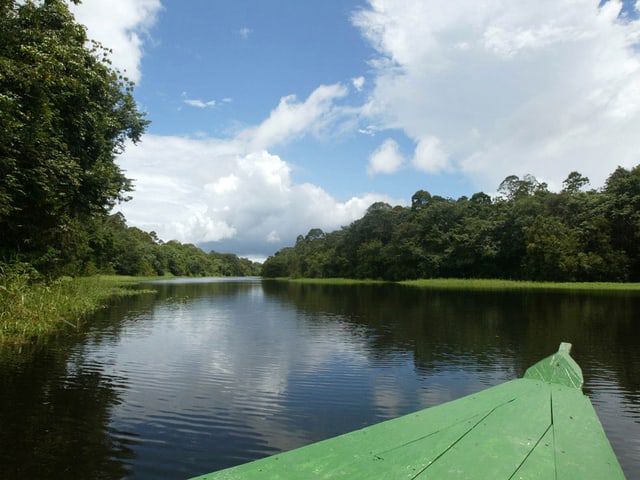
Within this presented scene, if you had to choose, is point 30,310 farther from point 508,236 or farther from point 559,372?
point 508,236

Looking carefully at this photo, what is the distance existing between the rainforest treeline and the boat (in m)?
55.1

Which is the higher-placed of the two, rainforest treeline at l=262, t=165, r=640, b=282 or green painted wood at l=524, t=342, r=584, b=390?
rainforest treeline at l=262, t=165, r=640, b=282

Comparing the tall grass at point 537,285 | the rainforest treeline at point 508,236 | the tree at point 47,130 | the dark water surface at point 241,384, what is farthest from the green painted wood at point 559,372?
the rainforest treeline at point 508,236

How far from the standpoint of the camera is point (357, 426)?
22.7ft

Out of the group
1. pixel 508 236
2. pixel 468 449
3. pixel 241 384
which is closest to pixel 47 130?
pixel 241 384

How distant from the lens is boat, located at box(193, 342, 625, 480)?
10.6 ft

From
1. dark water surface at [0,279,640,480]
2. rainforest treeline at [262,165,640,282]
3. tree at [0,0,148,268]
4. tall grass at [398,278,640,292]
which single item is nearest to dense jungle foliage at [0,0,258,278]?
tree at [0,0,148,268]

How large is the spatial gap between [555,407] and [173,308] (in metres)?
24.9

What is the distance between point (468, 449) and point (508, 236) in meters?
65.7

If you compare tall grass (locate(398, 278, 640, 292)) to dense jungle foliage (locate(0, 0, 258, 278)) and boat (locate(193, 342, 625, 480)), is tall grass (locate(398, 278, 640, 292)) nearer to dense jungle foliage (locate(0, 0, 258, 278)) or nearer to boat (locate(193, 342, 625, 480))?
dense jungle foliage (locate(0, 0, 258, 278))

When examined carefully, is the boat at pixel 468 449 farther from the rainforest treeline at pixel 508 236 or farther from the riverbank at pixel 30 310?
the rainforest treeline at pixel 508 236

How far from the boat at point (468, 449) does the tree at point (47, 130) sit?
30.9 ft

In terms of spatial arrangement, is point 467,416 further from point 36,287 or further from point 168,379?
point 36,287

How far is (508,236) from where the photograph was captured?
63.2m
